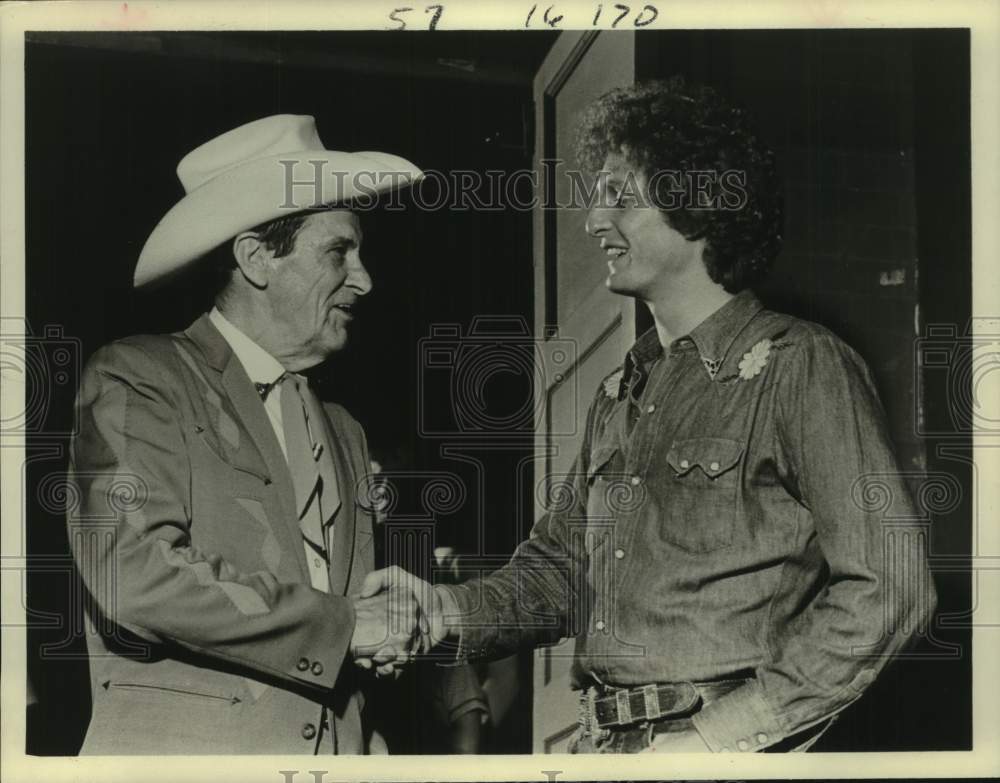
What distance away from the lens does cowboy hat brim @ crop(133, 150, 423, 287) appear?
3879mm

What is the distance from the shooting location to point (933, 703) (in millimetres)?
3895

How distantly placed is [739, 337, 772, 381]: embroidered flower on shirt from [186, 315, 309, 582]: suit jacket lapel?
43.6 inches

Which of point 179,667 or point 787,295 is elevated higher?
point 787,295

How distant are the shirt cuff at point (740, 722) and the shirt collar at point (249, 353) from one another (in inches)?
50.9

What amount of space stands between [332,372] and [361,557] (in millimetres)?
465

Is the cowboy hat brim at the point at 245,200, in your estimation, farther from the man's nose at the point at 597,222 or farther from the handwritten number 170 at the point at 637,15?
the handwritten number 170 at the point at 637,15

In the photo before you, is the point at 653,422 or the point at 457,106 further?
the point at 457,106

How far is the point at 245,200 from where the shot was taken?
3883mm

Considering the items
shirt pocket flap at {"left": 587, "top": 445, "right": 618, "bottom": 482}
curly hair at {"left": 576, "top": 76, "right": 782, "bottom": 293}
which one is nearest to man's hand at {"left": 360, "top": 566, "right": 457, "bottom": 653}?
shirt pocket flap at {"left": 587, "top": 445, "right": 618, "bottom": 482}

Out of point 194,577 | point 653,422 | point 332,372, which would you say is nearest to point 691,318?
point 653,422

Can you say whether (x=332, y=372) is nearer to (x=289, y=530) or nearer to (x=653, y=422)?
(x=289, y=530)

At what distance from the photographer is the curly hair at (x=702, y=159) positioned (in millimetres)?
3846
